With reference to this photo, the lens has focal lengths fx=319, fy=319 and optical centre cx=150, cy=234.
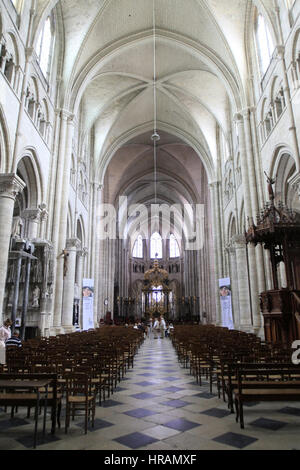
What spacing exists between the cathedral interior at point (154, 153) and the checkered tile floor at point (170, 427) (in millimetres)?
33

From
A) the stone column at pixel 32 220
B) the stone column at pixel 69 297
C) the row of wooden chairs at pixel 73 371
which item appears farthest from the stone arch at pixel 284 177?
the stone column at pixel 69 297

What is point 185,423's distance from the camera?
413 centimetres

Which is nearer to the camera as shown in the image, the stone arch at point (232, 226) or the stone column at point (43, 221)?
the stone column at point (43, 221)

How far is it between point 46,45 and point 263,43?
10752mm

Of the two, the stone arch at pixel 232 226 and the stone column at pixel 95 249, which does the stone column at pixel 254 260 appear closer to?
the stone arch at pixel 232 226

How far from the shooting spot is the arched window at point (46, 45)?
1538 centimetres

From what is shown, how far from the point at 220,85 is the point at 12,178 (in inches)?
672

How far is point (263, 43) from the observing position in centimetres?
1562

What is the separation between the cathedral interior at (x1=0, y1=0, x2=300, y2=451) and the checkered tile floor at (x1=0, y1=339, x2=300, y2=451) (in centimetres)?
3

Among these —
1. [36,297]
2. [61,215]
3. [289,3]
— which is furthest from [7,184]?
[289,3]

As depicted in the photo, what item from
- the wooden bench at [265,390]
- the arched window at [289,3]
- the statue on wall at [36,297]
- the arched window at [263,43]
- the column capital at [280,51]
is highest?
the arched window at [263,43]

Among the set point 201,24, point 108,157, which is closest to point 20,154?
point 201,24

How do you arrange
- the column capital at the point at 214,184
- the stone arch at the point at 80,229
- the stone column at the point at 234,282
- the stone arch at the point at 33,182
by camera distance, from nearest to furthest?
the stone arch at the point at 33,182, the stone column at the point at 234,282, the stone arch at the point at 80,229, the column capital at the point at 214,184

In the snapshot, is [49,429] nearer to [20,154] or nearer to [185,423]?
[185,423]
